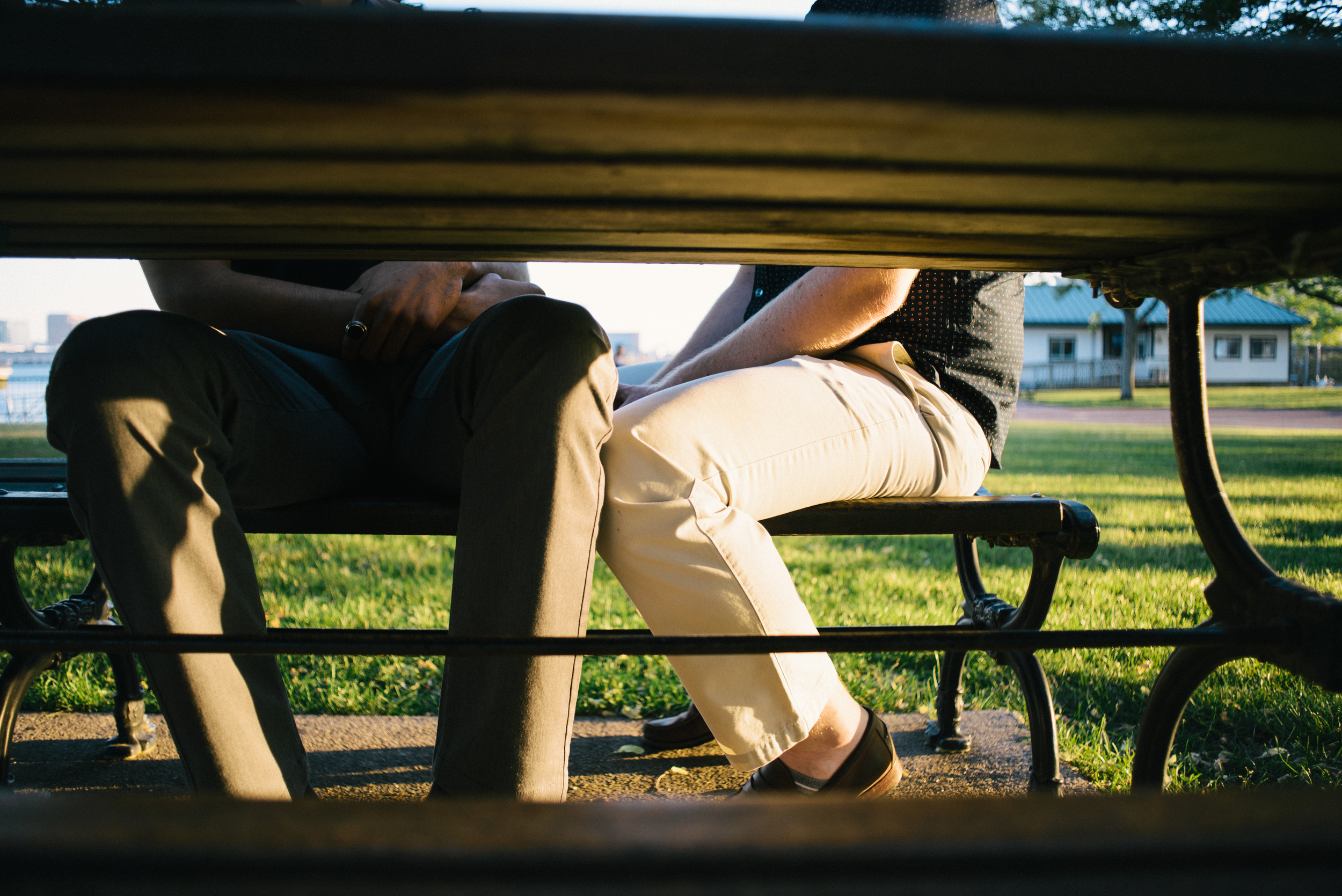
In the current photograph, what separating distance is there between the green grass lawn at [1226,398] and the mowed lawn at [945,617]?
64.1 ft

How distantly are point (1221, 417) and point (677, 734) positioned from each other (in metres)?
23.7

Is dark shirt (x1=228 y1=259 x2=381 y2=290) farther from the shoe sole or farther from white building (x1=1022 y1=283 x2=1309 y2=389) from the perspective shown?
white building (x1=1022 y1=283 x2=1309 y2=389)

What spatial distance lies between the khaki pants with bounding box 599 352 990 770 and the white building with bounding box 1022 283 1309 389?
48528 mm

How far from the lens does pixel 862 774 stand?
1.42 metres

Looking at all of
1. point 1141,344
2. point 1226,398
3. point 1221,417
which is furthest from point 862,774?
point 1141,344

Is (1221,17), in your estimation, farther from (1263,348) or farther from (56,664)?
(1263,348)

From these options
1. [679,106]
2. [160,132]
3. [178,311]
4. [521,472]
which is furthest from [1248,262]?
[178,311]

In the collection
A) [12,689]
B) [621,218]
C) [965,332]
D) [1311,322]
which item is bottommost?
[12,689]

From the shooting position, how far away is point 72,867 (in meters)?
0.44

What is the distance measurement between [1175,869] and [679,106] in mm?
593

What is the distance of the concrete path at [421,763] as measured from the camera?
1936mm

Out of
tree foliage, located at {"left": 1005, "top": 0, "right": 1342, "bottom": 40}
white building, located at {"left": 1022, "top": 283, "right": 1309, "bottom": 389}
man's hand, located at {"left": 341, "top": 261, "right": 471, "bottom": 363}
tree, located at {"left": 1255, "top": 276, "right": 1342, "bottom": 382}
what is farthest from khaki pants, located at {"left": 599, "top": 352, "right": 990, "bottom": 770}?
white building, located at {"left": 1022, "top": 283, "right": 1309, "bottom": 389}

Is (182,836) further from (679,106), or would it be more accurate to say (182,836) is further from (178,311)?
(178,311)

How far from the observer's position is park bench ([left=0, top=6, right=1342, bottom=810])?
2.02 feet
